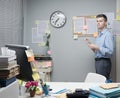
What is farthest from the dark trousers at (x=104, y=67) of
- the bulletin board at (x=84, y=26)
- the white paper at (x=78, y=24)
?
the white paper at (x=78, y=24)

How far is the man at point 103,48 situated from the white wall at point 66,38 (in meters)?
0.46

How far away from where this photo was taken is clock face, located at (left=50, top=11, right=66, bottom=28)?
4.56 m

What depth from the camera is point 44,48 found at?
4652 millimetres

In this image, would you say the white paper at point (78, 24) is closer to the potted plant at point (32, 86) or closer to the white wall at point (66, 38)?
the white wall at point (66, 38)

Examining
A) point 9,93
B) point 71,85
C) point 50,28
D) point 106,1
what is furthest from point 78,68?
point 9,93

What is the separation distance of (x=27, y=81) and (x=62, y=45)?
2442 millimetres

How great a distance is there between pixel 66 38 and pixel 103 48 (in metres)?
0.93

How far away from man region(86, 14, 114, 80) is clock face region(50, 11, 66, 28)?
80cm

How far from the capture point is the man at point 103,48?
3.92m

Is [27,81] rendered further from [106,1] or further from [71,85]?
[106,1]

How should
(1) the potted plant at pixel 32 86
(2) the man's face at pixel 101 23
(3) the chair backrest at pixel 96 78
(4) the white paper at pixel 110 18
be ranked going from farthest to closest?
(4) the white paper at pixel 110 18 < (2) the man's face at pixel 101 23 < (3) the chair backrest at pixel 96 78 < (1) the potted plant at pixel 32 86

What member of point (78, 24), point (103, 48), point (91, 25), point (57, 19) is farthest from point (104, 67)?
point (57, 19)

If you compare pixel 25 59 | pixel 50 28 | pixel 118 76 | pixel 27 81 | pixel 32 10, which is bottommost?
pixel 118 76

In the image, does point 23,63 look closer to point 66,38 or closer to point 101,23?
point 101,23
